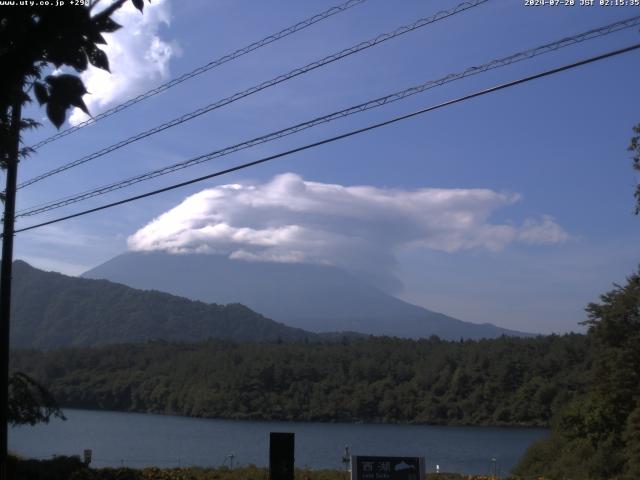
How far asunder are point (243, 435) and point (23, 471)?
39242 mm

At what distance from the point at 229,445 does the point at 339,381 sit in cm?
4366

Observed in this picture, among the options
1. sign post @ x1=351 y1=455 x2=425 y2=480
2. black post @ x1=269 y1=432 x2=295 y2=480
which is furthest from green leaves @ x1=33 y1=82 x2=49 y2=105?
sign post @ x1=351 y1=455 x2=425 y2=480

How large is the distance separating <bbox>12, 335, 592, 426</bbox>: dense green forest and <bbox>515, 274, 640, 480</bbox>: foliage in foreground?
35.0 meters

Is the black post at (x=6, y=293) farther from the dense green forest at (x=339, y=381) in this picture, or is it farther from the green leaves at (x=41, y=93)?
the dense green forest at (x=339, y=381)

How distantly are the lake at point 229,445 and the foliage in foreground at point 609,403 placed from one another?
3.68 m

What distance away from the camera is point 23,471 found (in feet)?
57.1

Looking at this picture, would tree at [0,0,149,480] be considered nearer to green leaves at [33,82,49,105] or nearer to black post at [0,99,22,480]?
green leaves at [33,82,49,105]

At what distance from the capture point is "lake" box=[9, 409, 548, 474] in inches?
1442

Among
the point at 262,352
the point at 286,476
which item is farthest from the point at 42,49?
the point at 262,352

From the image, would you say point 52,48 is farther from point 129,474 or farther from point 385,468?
point 129,474

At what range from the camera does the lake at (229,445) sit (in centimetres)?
3662

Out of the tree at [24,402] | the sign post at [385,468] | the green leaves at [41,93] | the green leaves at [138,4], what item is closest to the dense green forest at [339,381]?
the tree at [24,402]

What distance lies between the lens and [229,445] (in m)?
44.6

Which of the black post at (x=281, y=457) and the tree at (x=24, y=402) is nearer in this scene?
the black post at (x=281, y=457)
